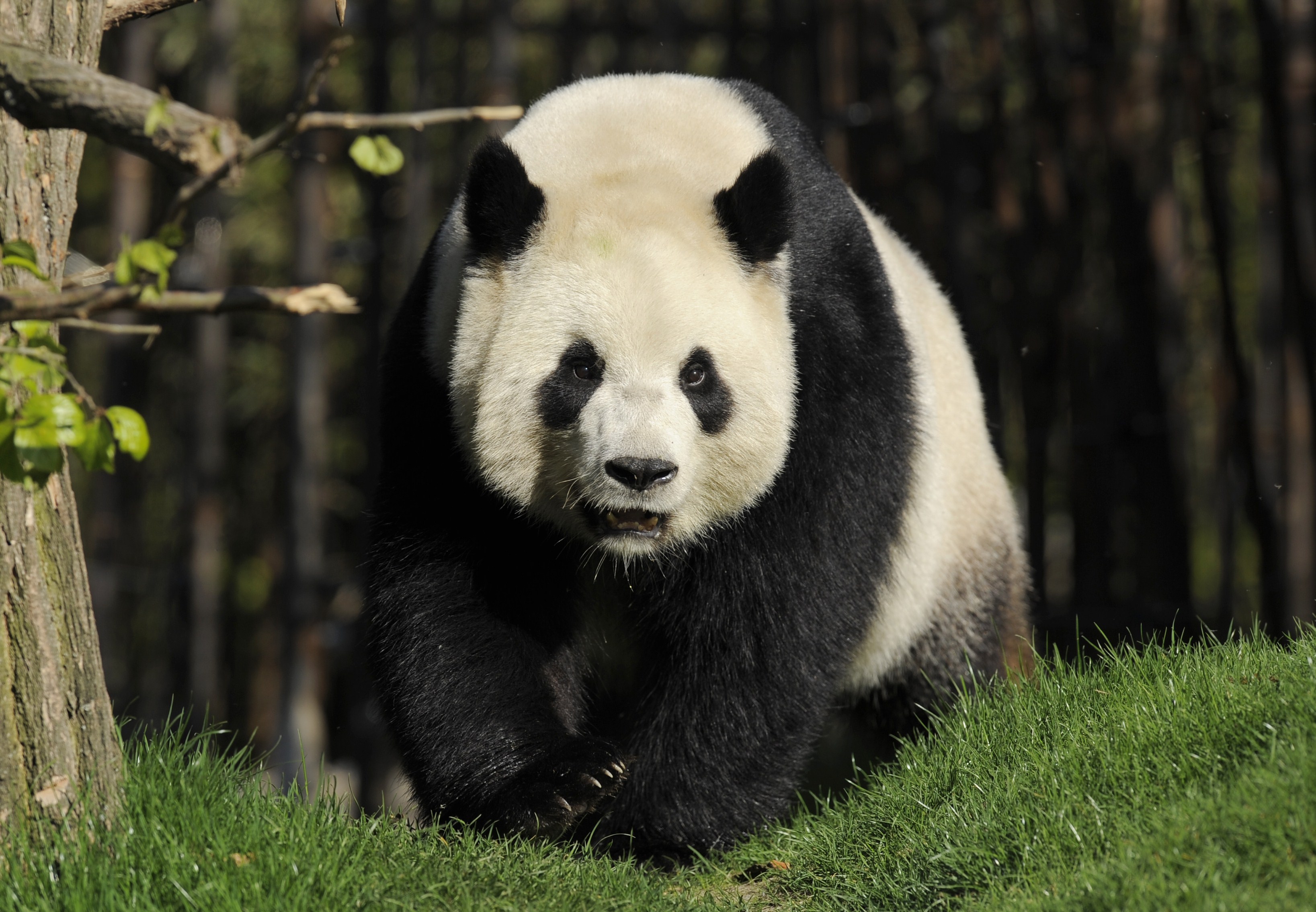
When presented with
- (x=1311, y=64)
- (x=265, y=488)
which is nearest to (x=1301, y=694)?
(x=1311, y=64)

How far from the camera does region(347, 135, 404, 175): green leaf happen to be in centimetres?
211

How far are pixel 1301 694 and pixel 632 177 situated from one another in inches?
81.7

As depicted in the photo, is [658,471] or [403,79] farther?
[403,79]

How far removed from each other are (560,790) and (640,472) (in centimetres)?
87

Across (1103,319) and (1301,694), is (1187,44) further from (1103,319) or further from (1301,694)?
(1301,694)

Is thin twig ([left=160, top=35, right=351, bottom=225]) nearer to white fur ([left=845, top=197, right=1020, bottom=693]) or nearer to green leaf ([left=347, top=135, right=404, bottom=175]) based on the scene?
green leaf ([left=347, top=135, right=404, bottom=175])

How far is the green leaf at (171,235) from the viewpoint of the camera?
2.01 meters

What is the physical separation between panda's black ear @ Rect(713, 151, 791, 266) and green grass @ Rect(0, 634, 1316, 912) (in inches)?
53.5

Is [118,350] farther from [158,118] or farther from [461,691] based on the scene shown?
[158,118]

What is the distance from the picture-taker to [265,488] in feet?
46.4

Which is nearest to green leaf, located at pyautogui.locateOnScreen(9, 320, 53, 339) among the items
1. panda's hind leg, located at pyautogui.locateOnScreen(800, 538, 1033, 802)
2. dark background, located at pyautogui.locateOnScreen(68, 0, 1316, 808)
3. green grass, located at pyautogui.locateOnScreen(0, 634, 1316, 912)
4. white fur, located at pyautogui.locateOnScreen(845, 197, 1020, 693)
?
green grass, located at pyautogui.locateOnScreen(0, 634, 1316, 912)

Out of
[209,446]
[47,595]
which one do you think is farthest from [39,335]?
[209,446]

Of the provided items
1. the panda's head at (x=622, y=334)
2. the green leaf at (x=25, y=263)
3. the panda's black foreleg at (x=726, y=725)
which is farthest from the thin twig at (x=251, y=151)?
the panda's black foreleg at (x=726, y=725)

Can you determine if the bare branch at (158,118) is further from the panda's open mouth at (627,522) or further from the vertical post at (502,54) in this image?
the vertical post at (502,54)
